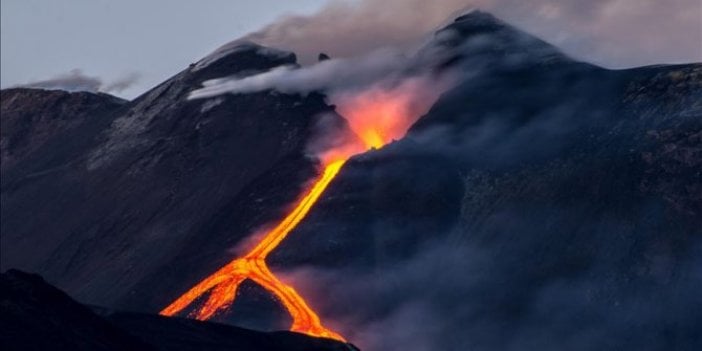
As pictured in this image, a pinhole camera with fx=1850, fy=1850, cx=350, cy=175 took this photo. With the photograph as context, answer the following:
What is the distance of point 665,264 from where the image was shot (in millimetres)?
60406

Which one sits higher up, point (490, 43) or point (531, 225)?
point (490, 43)

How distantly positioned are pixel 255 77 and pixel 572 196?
2653 centimetres

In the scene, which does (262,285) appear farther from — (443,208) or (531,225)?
(531,225)

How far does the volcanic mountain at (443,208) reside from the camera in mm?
61094

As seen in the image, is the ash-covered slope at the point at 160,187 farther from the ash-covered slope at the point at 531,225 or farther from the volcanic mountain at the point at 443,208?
the ash-covered slope at the point at 531,225

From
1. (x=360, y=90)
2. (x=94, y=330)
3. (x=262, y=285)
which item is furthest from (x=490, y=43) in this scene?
(x=94, y=330)

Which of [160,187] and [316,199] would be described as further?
[160,187]

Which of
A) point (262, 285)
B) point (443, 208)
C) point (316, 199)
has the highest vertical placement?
point (316, 199)

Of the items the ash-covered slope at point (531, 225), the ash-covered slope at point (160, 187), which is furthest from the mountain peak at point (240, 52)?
the ash-covered slope at point (531, 225)

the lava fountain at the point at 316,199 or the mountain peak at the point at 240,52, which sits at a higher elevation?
the mountain peak at the point at 240,52

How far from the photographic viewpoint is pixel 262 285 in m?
65.2

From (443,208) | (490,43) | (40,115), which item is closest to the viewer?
(443,208)

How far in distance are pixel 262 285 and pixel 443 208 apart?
8.67 meters

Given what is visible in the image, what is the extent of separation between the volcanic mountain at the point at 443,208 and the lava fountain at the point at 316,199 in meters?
0.64
